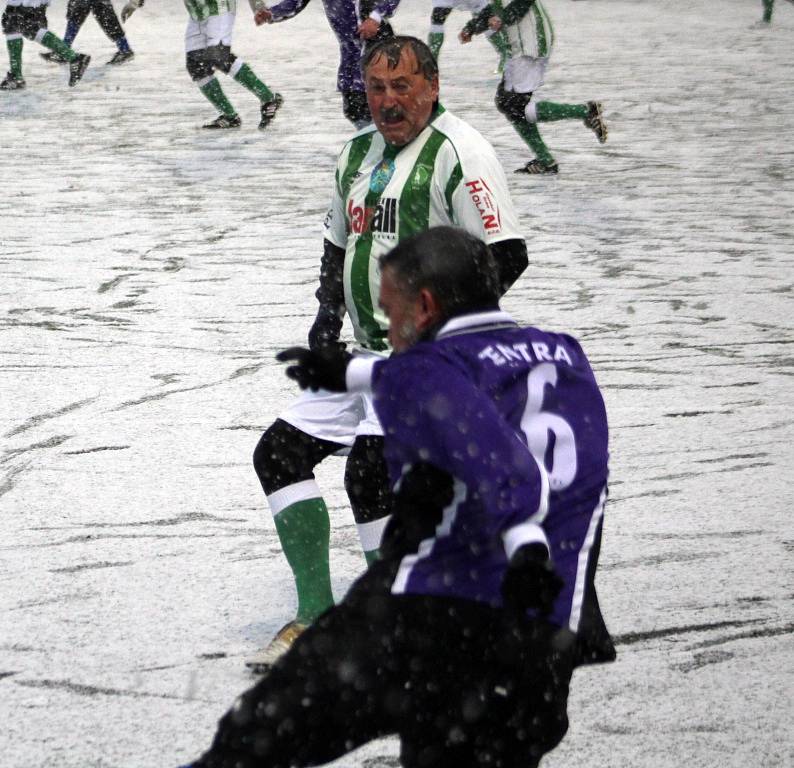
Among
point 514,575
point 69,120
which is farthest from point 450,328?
point 69,120

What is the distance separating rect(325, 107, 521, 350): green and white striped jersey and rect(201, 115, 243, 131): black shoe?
942 centimetres

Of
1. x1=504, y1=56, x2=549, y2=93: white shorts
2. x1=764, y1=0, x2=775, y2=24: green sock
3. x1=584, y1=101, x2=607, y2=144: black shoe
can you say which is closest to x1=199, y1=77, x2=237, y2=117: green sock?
x1=504, y1=56, x2=549, y2=93: white shorts

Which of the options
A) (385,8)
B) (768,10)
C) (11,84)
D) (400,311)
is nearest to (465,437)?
(400,311)

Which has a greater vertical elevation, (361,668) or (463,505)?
(463,505)

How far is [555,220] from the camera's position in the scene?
30.2ft

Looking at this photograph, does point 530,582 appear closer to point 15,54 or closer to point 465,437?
point 465,437

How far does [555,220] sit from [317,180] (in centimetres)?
215

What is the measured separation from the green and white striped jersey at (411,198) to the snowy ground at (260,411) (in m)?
0.83

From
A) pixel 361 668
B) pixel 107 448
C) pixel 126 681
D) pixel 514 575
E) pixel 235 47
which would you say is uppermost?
pixel 514 575

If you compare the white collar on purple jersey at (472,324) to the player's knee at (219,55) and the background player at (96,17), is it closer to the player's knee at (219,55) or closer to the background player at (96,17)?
the player's knee at (219,55)

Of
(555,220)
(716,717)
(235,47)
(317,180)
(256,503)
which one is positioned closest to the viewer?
(716,717)

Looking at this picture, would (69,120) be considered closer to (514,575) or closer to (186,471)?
(186,471)

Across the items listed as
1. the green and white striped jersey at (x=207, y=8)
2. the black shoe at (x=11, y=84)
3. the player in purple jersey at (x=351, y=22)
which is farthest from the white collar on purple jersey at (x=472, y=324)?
the black shoe at (x=11, y=84)

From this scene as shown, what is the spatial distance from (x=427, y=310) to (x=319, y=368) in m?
0.20
